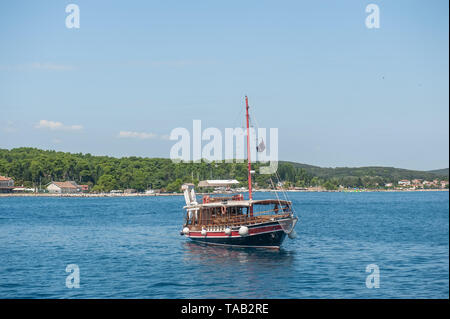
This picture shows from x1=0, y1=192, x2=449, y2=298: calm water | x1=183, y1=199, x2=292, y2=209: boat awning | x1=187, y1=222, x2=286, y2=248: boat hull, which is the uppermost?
x1=183, y1=199, x2=292, y2=209: boat awning

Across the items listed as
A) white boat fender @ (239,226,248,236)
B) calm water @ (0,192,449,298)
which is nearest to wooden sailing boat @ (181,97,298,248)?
white boat fender @ (239,226,248,236)

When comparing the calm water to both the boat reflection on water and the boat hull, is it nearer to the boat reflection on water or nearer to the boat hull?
the boat reflection on water

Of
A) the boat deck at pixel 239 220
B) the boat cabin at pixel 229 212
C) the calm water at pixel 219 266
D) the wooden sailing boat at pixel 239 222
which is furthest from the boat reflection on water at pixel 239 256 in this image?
the boat cabin at pixel 229 212

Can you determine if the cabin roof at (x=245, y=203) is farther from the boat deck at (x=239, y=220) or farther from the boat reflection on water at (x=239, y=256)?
the boat reflection on water at (x=239, y=256)

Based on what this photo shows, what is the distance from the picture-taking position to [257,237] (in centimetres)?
4847

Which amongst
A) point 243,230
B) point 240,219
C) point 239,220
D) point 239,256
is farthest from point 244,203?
point 239,256

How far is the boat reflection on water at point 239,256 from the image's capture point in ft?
141

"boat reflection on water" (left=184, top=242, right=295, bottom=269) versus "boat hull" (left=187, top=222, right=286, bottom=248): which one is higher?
"boat hull" (left=187, top=222, right=286, bottom=248)

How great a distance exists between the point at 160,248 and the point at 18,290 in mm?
20764

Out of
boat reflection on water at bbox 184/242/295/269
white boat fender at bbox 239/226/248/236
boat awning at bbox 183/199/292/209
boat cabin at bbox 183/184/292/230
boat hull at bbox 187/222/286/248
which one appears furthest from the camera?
boat awning at bbox 183/199/292/209

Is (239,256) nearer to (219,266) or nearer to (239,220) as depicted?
(219,266)

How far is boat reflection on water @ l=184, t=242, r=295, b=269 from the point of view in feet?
141

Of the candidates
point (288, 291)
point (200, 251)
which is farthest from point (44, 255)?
point (288, 291)

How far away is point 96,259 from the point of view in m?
47.8
